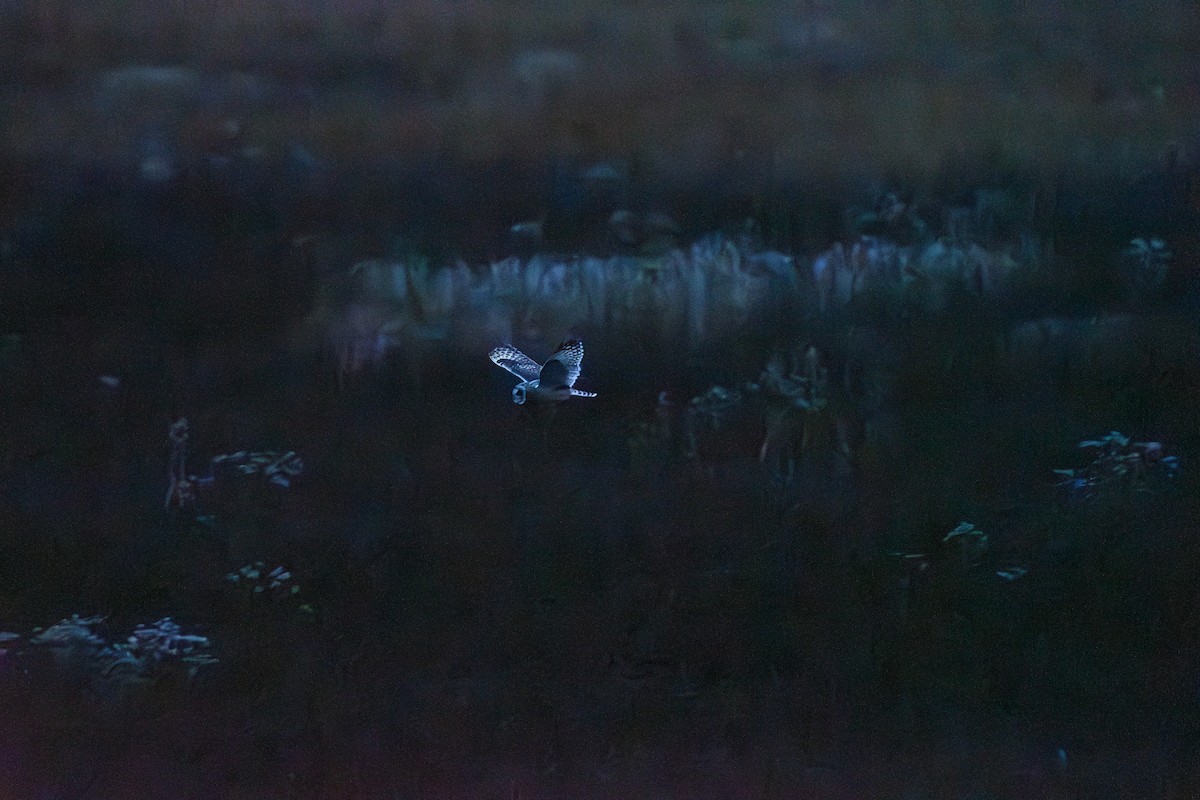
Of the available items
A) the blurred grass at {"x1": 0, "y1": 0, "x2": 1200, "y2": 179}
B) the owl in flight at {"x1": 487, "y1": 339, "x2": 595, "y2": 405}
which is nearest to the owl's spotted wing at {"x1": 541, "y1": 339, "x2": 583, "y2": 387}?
the owl in flight at {"x1": 487, "y1": 339, "x2": 595, "y2": 405}

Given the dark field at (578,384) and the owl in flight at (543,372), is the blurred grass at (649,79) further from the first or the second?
the owl in flight at (543,372)

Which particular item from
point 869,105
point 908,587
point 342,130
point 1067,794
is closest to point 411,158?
point 342,130

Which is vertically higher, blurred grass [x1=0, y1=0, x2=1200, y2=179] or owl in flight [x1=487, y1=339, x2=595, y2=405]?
blurred grass [x1=0, y1=0, x2=1200, y2=179]

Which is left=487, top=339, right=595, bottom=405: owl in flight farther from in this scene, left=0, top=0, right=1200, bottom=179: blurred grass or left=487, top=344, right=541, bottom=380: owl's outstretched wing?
left=0, top=0, right=1200, bottom=179: blurred grass

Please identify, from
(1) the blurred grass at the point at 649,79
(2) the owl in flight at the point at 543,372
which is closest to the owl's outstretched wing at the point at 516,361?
(2) the owl in flight at the point at 543,372

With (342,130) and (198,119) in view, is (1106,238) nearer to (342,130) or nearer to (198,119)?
(342,130)

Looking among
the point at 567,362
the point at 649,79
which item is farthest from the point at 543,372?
the point at 649,79

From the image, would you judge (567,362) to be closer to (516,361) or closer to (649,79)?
(516,361)
